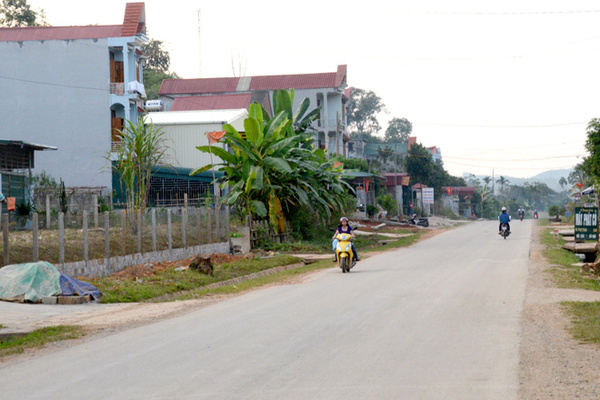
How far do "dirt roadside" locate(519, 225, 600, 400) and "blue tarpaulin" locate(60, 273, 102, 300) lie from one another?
8531mm

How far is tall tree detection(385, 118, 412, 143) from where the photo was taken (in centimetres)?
12862

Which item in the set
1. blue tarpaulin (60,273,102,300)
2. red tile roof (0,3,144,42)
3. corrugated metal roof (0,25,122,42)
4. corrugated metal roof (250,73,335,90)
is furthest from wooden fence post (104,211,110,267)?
corrugated metal roof (250,73,335,90)

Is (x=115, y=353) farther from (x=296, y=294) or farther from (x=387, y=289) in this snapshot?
(x=387, y=289)

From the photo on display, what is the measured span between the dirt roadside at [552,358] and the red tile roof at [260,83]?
53.2 meters

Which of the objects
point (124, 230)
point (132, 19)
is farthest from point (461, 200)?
point (124, 230)

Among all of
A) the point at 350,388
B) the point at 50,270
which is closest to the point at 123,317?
the point at 50,270

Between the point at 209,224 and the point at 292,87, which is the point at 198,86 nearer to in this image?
the point at 292,87

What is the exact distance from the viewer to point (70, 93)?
141 feet

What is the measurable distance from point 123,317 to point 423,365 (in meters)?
6.72

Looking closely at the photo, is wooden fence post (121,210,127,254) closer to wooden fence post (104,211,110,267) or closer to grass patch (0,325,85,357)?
wooden fence post (104,211,110,267)

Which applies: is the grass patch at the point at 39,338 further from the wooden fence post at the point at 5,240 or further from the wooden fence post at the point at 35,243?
the wooden fence post at the point at 35,243

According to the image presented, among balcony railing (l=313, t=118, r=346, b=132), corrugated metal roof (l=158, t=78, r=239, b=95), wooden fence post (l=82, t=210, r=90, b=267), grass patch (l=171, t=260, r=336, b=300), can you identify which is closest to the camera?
grass patch (l=171, t=260, r=336, b=300)

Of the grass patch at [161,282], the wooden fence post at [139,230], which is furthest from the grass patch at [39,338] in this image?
the wooden fence post at [139,230]

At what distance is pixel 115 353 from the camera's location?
361 inches
